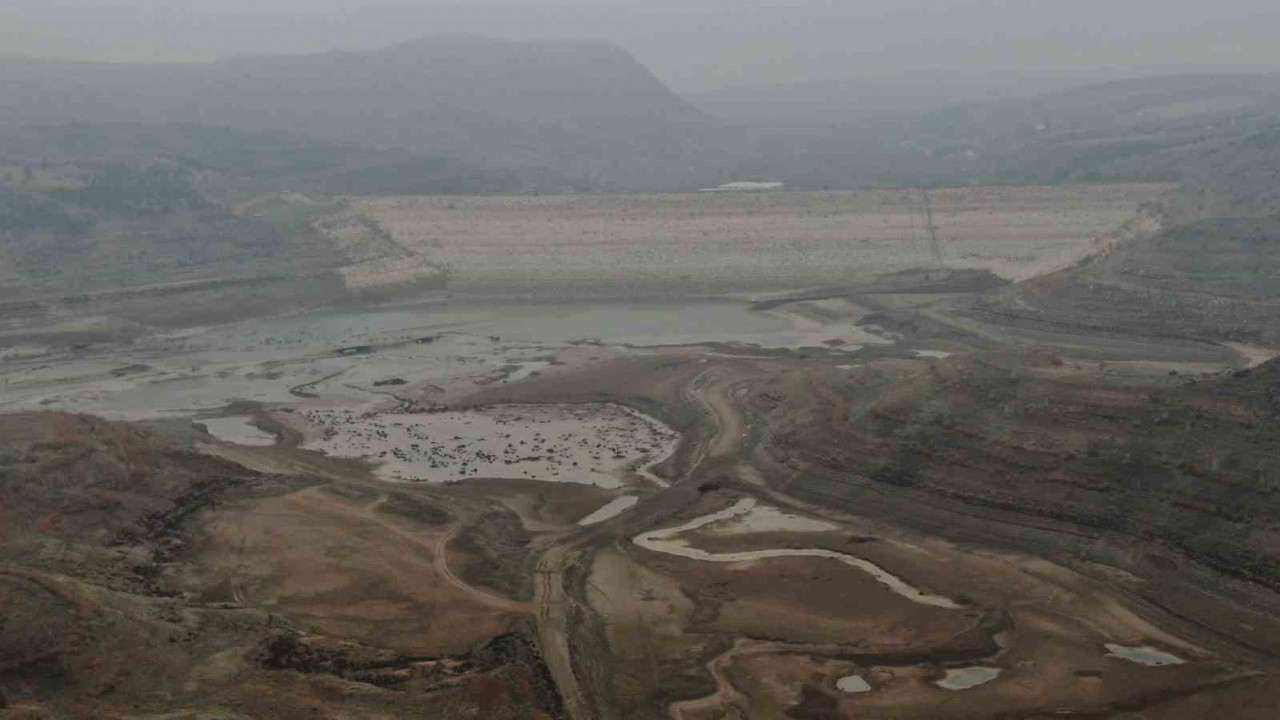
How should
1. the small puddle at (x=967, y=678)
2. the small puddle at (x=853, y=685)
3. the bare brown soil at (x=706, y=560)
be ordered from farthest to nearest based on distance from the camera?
the small puddle at (x=967, y=678), the small puddle at (x=853, y=685), the bare brown soil at (x=706, y=560)

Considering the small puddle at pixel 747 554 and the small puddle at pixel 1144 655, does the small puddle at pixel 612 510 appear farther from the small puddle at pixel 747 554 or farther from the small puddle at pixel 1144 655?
the small puddle at pixel 1144 655

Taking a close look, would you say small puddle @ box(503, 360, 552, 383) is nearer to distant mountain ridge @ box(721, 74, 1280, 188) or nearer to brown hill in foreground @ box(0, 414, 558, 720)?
brown hill in foreground @ box(0, 414, 558, 720)

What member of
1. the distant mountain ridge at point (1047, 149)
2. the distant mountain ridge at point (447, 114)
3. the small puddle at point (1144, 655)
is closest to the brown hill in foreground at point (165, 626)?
the small puddle at point (1144, 655)

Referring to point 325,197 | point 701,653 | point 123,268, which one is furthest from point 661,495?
point 325,197

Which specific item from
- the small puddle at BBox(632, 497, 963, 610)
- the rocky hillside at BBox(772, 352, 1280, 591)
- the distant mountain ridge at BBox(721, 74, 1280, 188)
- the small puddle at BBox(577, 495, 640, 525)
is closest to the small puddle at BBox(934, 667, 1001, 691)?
the small puddle at BBox(632, 497, 963, 610)

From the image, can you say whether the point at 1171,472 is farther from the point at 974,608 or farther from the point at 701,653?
the point at 701,653

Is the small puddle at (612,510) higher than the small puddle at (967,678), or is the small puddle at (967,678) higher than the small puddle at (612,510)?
the small puddle at (612,510)
